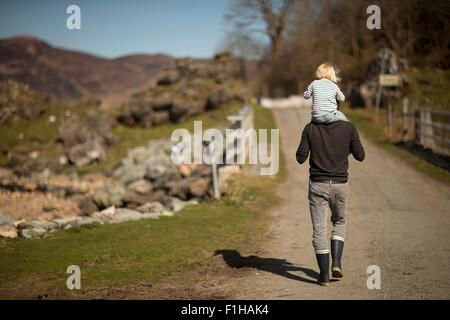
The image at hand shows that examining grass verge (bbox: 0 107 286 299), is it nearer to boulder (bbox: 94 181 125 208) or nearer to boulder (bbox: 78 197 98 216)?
boulder (bbox: 94 181 125 208)

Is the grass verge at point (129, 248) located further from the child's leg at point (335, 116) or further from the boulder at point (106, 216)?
the child's leg at point (335, 116)

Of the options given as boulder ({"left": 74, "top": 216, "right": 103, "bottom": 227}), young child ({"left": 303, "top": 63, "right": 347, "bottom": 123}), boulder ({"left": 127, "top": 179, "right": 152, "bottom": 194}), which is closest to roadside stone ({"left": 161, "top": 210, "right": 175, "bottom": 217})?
boulder ({"left": 74, "top": 216, "right": 103, "bottom": 227})

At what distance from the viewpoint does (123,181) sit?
67.2 feet

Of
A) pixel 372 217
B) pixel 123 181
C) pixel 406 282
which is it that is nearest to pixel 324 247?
pixel 406 282

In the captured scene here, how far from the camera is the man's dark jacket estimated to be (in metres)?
6.10

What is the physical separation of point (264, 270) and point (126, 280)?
5.84 feet

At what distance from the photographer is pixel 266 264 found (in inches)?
298

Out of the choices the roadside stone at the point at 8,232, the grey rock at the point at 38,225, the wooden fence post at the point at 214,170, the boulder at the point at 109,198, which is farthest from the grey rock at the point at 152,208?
the roadside stone at the point at 8,232

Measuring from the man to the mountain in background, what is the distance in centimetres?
3026

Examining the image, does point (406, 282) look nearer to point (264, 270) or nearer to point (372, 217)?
point (264, 270)

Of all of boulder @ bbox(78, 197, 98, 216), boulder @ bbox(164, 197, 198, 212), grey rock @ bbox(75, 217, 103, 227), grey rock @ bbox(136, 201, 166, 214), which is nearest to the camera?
grey rock @ bbox(75, 217, 103, 227)

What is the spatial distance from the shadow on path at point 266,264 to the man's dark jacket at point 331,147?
52.2 inches

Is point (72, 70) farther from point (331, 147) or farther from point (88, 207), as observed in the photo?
point (331, 147)

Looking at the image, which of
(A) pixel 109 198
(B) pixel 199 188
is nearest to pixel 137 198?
(A) pixel 109 198
